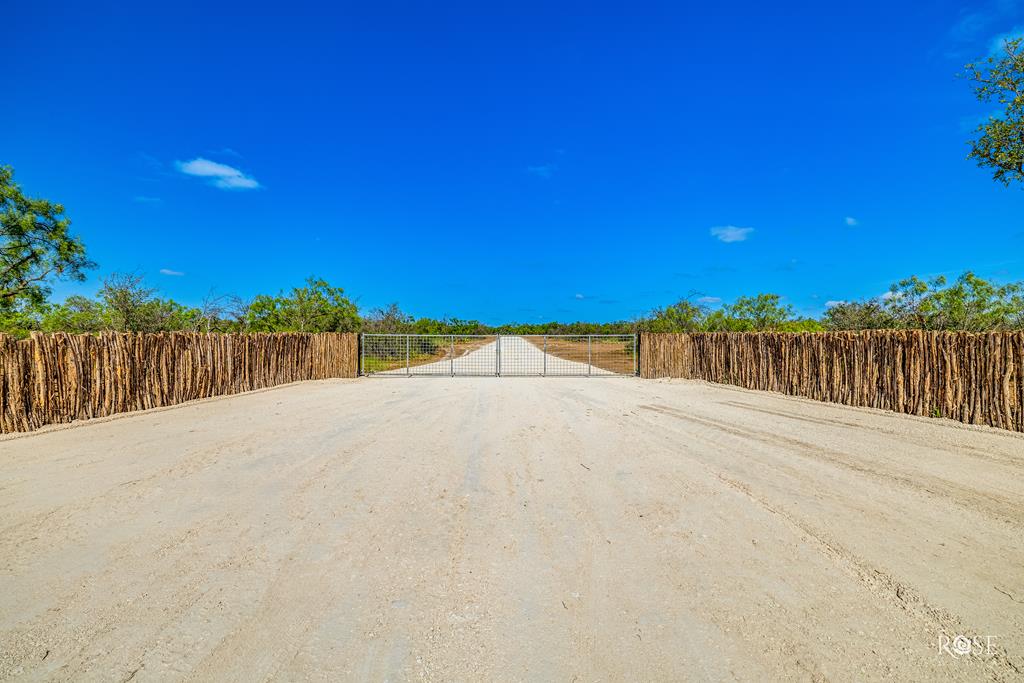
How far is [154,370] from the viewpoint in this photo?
8.41 metres

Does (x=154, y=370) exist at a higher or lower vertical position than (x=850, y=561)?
higher

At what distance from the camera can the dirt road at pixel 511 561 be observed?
189cm

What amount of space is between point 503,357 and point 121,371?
12.6 metres

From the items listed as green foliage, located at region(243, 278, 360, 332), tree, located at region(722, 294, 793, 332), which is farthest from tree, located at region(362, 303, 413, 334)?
tree, located at region(722, 294, 793, 332)

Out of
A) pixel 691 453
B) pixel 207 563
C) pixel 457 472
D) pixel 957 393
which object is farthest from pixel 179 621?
pixel 957 393

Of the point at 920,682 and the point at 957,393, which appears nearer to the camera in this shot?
the point at 920,682

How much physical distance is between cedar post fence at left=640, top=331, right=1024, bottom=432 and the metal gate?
5349mm

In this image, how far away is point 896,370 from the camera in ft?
26.1

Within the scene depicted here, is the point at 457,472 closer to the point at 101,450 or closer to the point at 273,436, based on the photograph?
the point at 273,436

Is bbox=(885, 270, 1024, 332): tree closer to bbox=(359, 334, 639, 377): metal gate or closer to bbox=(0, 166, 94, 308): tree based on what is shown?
bbox=(359, 334, 639, 377): metal gate

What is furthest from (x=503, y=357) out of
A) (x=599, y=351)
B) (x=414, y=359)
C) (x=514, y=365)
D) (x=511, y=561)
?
(x=511, y=561)

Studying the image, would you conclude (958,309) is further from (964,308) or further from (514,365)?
(514,365)

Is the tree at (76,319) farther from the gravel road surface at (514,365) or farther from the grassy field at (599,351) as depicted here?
the grassy field at (599,351)

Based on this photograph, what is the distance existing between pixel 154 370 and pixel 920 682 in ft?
34.7
